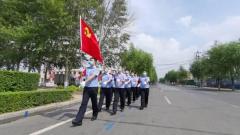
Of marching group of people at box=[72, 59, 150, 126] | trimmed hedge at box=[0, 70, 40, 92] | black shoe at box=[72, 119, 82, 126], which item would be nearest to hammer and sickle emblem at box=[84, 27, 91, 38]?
marching group of people at box=[72, 59, 150, 126]

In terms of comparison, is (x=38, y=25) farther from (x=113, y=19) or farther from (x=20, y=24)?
(x=113, y=19)

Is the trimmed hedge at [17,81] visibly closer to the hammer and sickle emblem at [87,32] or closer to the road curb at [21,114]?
the road curb at [21,114]

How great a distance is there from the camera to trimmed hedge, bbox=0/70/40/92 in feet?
58.2

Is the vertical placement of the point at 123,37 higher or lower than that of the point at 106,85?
higher

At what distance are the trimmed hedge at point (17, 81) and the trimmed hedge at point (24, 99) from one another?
129cm

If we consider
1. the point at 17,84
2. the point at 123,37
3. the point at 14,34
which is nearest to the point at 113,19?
the point at 123,37

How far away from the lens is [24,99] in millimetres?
15617

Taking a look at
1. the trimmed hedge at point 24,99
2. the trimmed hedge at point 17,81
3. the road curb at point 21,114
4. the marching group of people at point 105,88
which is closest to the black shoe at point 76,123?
the marching group of people at point 105,88

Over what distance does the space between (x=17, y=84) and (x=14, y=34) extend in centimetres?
1774

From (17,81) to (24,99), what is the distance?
3664 millimetres

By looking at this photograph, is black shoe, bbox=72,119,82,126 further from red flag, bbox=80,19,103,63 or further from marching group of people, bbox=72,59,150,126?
red flag, bbox=80,19,103,63

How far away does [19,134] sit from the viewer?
10.2 meters

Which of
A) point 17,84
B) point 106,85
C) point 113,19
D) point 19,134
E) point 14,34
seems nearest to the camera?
point 19,134

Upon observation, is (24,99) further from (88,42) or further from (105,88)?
(88,42)
